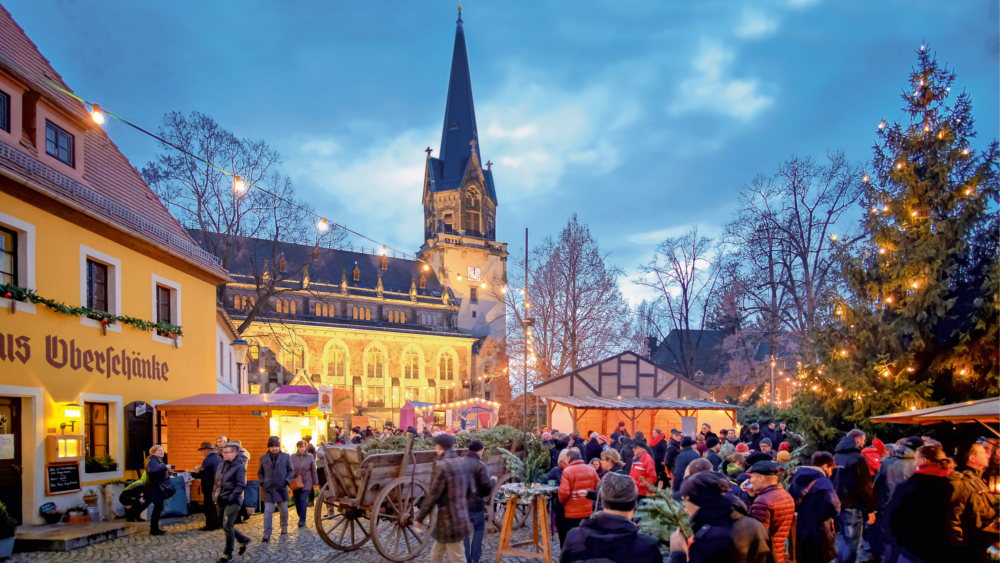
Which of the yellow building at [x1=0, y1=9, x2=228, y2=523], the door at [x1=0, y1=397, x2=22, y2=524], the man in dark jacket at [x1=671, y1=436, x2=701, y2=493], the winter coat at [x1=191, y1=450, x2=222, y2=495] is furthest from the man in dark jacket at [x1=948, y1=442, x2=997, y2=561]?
the door at [x1=0, y1=397, x2=22, y2=524]

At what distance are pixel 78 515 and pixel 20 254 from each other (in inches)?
171

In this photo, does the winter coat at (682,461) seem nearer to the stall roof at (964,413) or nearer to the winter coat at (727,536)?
the stall roof at (964,413)

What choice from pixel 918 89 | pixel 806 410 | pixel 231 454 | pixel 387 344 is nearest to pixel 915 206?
pixel 918 89

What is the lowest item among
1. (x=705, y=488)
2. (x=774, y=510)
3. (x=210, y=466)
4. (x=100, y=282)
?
(x=210, y=466)

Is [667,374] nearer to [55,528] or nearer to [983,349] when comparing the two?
[983,349]

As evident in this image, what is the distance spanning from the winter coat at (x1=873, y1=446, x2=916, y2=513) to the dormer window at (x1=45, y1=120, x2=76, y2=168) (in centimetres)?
1392

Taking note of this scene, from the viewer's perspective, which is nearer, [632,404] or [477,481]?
[477,481]

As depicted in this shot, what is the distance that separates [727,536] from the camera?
12.6ft

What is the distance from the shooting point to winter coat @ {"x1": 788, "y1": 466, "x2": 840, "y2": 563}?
6.08m

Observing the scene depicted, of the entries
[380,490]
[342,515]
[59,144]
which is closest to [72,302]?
[59,144]

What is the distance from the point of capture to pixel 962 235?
14.3 metres

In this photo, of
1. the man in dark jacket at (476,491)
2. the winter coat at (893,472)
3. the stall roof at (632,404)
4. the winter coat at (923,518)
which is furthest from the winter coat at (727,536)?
the stall roof at (632,404)

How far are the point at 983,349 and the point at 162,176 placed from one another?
73.9 feet

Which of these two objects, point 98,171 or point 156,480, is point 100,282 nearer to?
point 98,171
